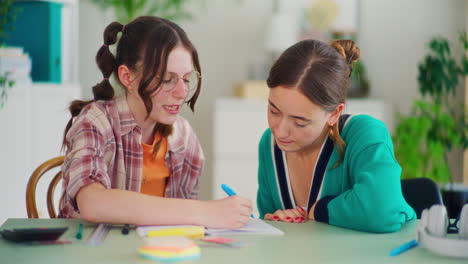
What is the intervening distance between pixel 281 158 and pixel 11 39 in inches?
86.5

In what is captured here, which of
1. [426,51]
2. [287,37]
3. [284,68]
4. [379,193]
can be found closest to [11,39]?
[287,37]

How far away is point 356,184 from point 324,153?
0.22 meters

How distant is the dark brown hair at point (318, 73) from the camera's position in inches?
55.3

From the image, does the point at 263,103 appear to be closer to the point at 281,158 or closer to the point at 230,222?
the point at 281,158

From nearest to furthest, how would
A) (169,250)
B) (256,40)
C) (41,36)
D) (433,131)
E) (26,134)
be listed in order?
1. (169,250)
2. (26,134)
3. (41,36)
4. (433,131)
5. (256,40)

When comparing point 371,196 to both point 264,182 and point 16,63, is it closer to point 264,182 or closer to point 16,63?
point 264,182

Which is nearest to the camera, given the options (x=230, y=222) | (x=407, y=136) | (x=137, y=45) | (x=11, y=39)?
(x=230, y=222)

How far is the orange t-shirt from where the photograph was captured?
166 centimetres

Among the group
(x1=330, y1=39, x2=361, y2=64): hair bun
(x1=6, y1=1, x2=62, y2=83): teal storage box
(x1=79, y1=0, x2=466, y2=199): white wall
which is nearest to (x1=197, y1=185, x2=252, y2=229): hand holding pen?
(x1=330, y1=39, x2=361, y2=64): hair bun

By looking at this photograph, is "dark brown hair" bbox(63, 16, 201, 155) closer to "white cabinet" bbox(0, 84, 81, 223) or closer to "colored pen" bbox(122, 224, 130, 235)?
"colored pen" bbox(122, 224, 130, 235)

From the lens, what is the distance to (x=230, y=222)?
121 cm

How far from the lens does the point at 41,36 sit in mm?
3252

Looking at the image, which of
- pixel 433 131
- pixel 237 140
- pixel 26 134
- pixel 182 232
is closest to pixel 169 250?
pixel 182 232

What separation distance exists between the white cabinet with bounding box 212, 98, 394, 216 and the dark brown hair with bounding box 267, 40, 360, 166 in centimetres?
245
